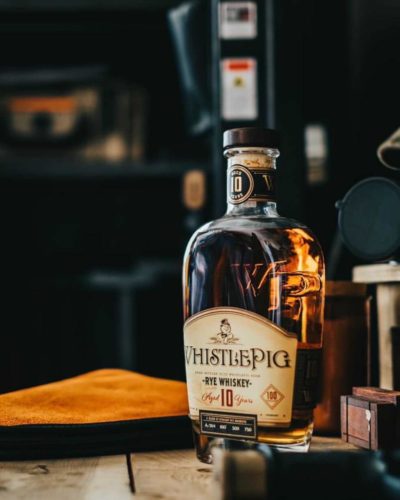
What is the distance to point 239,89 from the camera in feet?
4.39

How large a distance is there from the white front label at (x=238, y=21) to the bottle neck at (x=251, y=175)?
0.59m

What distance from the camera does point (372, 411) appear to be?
0.77 m

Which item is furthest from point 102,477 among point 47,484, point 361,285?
point 361,285

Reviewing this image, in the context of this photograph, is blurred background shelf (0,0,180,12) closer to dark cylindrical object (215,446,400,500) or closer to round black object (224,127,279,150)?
round black object (224,127,279,150)

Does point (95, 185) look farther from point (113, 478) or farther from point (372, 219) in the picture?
point (113, 478)

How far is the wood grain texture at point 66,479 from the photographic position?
2.14 ft

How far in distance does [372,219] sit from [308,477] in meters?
0.44

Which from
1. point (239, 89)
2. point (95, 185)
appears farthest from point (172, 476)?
point (95, 185)

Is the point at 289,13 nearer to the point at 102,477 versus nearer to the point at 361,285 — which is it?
the point at 361,285

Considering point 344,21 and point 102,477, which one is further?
point 344,21

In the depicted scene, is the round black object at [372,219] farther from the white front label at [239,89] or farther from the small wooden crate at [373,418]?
the white front label at [239,89]

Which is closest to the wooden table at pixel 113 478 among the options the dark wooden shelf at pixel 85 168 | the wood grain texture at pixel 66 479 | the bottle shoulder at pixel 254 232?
the wood grain texture at pixel 66 479

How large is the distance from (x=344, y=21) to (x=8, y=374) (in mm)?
1331

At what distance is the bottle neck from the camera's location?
797 mm
